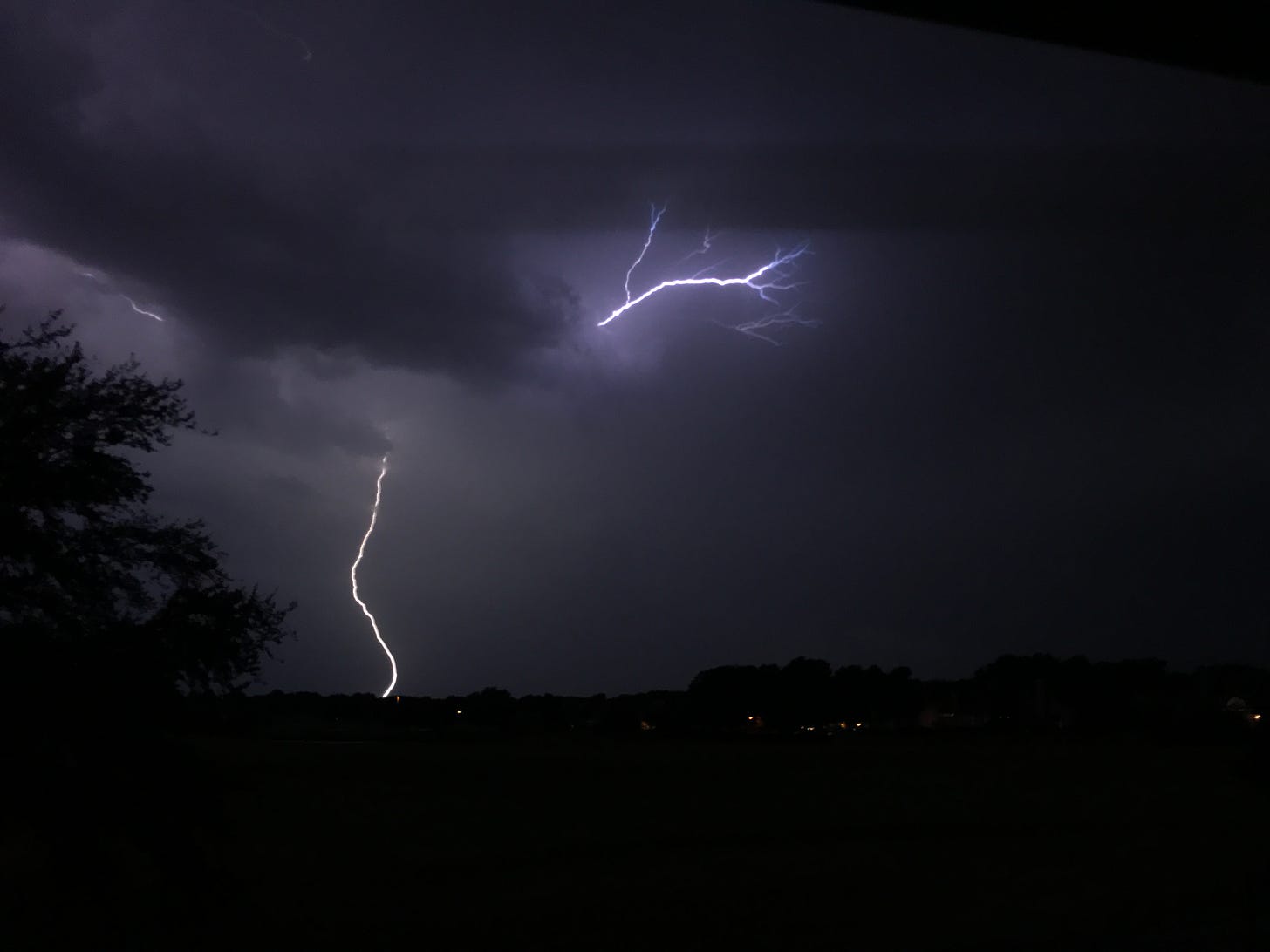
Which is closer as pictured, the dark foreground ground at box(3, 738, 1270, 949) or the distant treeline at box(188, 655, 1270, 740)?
the dark foreground ground at box(3, 738, 1270, 949)

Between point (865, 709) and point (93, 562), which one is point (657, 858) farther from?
point (865, 709)

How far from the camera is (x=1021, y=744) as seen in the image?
148ft

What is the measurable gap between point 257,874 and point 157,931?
182 inches

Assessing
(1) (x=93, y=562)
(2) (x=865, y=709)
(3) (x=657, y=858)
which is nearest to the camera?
(1) (x=93, y=562)

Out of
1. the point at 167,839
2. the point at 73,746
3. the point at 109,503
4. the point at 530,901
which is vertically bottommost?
the point at 530,901

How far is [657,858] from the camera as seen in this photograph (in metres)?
18.4

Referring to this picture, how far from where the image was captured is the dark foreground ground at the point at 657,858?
9.96 meters

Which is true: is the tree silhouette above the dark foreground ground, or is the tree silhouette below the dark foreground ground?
above

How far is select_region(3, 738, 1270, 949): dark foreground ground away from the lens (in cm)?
996

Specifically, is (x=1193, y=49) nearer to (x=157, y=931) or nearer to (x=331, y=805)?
(x=157, y=931)

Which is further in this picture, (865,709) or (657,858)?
(865,709)

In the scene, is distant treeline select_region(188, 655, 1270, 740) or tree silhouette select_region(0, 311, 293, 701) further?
distant treeline select_region(188, 655, 1270, 740)

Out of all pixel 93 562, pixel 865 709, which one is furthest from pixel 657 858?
pixel 865 709

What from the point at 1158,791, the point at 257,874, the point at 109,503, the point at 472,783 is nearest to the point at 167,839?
the point at 109,503
